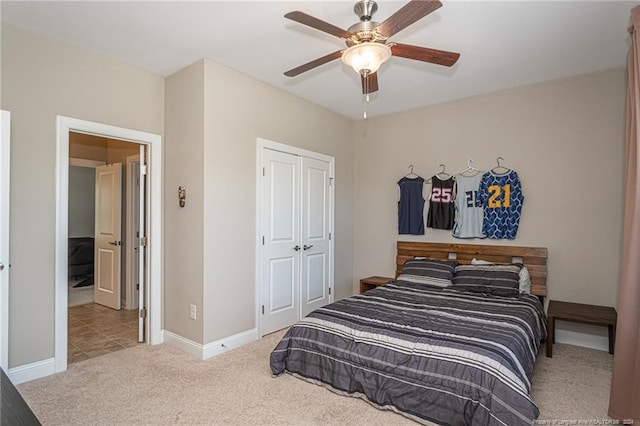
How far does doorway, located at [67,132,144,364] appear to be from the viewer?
3689mm

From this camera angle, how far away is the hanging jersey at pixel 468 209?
4.14 m

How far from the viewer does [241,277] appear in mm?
3576

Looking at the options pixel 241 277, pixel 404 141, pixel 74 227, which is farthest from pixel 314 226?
pixel 74 227

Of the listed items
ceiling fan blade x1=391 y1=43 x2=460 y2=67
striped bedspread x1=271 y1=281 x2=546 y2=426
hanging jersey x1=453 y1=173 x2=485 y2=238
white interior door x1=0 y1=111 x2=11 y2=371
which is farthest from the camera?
hanging jersey x1=453 y1=173 x2=485 y2=238

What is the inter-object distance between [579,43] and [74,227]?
8.59 metres

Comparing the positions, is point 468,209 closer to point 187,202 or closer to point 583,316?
point 583,316

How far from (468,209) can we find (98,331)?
4.52 metres

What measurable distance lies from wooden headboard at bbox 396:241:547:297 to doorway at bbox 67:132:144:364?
3275 mm

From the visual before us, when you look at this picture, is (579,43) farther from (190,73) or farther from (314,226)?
(190,73)

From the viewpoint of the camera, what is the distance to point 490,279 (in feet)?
11.6

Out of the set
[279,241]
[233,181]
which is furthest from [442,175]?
[233,181]

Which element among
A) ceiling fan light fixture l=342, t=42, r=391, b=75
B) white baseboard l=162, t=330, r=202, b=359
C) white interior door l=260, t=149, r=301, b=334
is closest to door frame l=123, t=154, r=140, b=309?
white baseboard l=162, t=330, r=202, b=359

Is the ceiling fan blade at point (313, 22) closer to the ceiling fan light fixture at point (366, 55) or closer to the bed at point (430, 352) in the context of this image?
the ceiling fan light fixture at point (366, 55)

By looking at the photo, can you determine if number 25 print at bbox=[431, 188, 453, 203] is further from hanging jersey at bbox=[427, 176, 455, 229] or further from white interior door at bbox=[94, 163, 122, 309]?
white interior door at bbox=[94, 163, 122, 309]
